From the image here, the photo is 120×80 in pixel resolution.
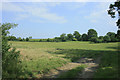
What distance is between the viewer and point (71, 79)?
8.95 metres

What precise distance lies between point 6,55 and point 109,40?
73.7 metres

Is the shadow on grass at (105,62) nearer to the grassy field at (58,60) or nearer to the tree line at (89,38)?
the grassy field at (58,60)

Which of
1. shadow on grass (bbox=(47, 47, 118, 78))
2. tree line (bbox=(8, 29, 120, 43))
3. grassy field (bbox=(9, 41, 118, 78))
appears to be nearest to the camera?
shadow on grass (bbox=(47, 47, 118, 78))

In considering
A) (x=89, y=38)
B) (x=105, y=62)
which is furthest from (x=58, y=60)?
(x=89, y=38)

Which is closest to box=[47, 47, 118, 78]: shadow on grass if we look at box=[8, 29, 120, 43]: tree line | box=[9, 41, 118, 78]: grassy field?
box=[9, 41, 118, 78]: grassy field

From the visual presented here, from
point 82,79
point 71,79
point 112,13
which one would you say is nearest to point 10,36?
point 71,79

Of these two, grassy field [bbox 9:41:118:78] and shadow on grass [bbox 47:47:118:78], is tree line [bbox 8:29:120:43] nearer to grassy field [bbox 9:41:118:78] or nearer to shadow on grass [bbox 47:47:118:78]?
grassy field [bbox 9:41:118:78]

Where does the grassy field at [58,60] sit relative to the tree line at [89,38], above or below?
below

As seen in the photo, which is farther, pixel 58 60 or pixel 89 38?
pixel 89 38

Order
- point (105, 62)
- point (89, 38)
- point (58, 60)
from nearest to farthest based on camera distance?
1. point (105, 62)
2. point (58, 60)
3. point (89, 38)

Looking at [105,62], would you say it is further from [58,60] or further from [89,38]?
[89,38]

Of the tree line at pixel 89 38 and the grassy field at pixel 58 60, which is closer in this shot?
the grassy field at pixel 58 60

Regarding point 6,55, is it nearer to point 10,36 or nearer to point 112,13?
point 10,36

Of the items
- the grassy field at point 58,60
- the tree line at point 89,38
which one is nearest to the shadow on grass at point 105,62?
the grassy field at point 58,60
